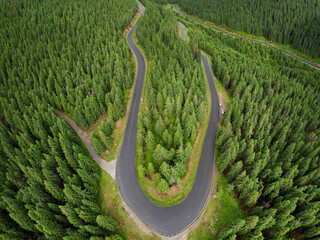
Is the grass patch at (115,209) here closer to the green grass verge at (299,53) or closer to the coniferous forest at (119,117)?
the coniferous forest at (119,117)

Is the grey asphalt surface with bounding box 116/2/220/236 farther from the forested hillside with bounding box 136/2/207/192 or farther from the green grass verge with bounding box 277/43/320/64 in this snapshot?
the green grass verge with bounding box 277/43/320/64

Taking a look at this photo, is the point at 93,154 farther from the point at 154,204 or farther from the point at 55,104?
the point at 55,104

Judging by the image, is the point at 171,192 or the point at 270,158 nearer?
the point at 171,192

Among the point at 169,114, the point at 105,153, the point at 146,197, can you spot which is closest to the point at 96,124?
the point at 105,153

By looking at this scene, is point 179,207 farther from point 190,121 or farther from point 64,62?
point 64,62

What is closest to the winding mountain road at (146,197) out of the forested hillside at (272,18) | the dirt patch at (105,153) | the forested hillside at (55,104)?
the dirt patch at (105,153)

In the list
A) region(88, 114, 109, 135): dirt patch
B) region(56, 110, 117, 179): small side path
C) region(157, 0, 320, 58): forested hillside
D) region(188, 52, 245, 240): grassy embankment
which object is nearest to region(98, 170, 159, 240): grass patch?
region(56, 110, 117, 179): small side path
